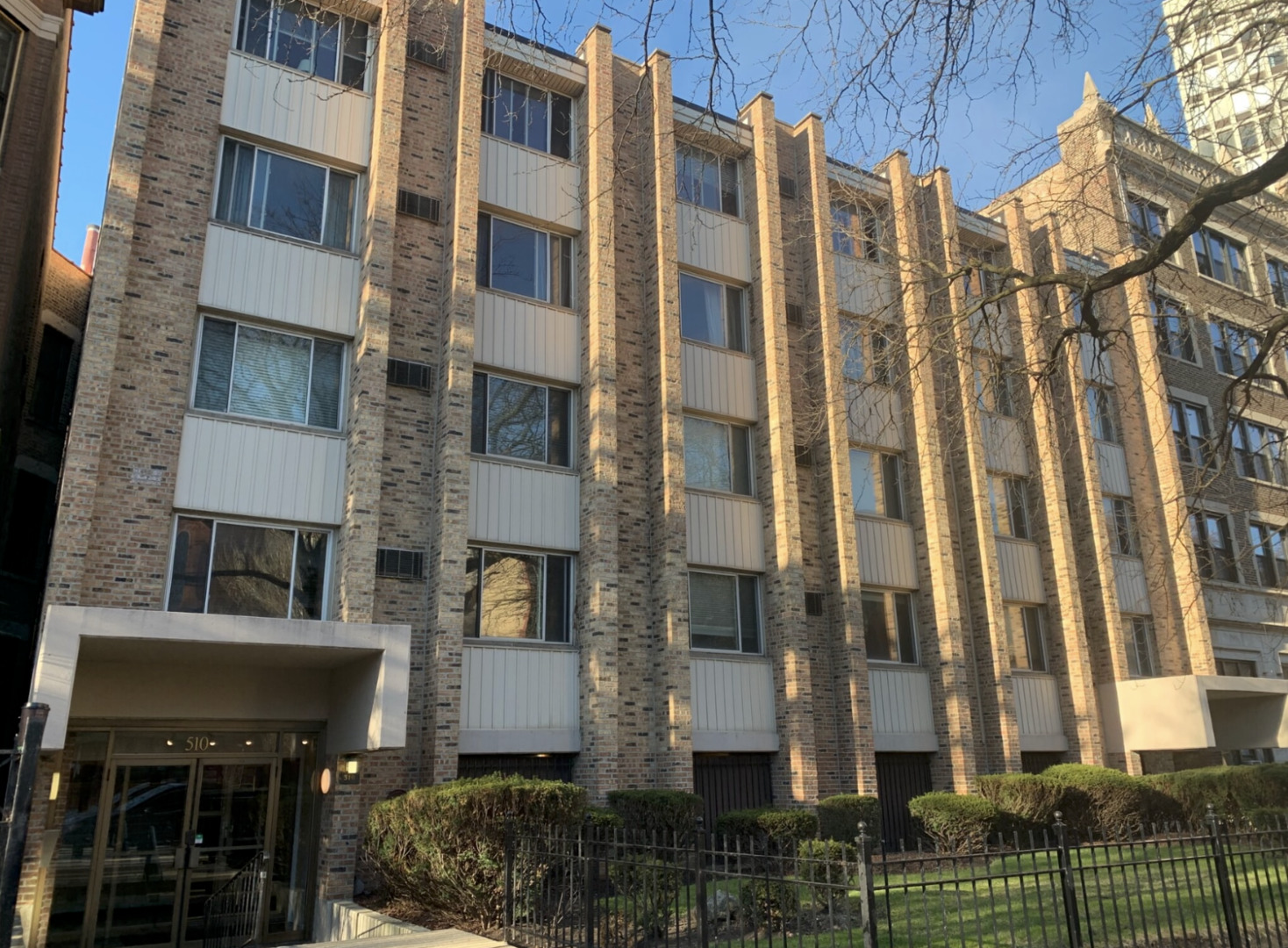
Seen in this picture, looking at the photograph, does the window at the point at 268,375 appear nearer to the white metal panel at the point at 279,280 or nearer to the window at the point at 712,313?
the white metal panel at the point at 279,280

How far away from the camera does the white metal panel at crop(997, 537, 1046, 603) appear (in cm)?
2322

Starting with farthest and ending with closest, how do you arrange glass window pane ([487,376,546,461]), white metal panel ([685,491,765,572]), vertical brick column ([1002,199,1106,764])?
vertical brick column ([1002,199,1106,764]), white metal panel ([685,491,765,572]), glass window pane ([487,376,546,461])

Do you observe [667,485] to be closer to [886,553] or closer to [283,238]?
[886,553]

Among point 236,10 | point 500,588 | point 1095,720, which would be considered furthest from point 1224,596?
point 236,10

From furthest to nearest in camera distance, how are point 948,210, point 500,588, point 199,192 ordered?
point 948,210, point 500,588, point 199,192

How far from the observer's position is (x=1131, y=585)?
25.2m

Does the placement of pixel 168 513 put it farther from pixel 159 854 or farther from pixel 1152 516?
pixel 1152 516

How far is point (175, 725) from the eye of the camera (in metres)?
13.9

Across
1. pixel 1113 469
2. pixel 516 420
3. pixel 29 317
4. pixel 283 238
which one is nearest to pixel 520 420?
pixel 516 420

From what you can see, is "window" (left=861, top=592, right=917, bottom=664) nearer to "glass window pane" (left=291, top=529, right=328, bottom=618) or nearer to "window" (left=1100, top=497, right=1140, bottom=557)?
"window" (left=1100, top=497, right=1140, bottom=557)

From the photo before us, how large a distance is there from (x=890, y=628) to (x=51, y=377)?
704 inches

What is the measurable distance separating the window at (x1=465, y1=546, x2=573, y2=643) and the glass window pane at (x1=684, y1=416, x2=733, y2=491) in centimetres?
345

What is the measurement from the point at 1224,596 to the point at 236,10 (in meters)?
26.7

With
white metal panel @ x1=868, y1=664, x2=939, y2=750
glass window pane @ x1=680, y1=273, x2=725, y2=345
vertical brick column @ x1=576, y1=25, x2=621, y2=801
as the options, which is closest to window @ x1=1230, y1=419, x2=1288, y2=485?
white metal panel @ x1=868, y1=664, x2=939, y2=750
